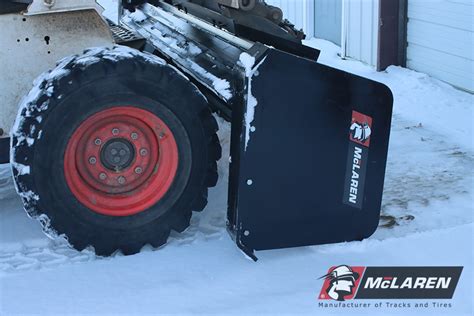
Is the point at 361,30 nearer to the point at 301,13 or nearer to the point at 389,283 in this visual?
the point at 301,13

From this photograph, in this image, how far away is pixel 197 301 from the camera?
10.9 ft

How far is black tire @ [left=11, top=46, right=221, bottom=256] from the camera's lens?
3.51m

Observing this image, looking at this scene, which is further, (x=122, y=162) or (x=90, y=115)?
(x=122, y=162)

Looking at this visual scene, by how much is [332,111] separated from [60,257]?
155 centimetres

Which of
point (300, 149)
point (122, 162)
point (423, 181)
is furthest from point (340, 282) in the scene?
point (423, 181)

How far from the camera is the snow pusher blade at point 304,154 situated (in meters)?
3.50

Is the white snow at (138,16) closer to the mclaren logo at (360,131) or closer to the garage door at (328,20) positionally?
the mclaren logo at (360,131)

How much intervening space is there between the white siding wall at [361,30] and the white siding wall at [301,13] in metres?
1.07

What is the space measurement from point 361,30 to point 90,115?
5435 millimetres

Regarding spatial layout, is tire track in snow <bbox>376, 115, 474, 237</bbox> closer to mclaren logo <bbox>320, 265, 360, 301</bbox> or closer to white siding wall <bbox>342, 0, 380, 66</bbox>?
mclaren logo <bbox>320, 265, 360, 301</bbox>

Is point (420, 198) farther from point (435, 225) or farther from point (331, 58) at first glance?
point (331, 58)

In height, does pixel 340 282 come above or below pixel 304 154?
below

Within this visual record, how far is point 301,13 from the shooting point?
10117 mm

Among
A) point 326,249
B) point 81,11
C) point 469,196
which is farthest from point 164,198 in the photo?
point 469,196
